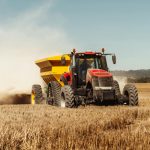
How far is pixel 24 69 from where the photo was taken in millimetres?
23203

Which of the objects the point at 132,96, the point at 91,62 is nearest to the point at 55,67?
the point at 91,62

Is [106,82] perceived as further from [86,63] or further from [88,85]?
[86,63]

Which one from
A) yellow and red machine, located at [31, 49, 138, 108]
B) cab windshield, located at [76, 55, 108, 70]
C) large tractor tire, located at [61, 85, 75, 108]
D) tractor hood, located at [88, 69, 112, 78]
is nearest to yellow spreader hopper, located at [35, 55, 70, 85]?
yellow and red machine, located at [31, 49, 138, 108]

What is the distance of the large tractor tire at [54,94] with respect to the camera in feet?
50.8

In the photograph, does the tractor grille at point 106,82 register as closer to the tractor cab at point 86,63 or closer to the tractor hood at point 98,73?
the tractor hood at point 98,73

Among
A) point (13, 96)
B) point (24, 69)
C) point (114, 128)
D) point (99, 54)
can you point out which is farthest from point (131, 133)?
point (24, 69)

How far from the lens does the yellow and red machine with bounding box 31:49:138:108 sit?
14017 millimetres

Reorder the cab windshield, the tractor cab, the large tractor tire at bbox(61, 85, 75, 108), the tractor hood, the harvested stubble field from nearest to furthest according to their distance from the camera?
the harvested stubble field < the large tractor tire at bbox(61, 85, 75, 108) < the tractor hood < the tractor cab < the cab windshield

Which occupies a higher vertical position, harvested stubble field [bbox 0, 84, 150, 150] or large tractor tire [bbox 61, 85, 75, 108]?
large tractor tire [bbox 61, 85, 75, 108]

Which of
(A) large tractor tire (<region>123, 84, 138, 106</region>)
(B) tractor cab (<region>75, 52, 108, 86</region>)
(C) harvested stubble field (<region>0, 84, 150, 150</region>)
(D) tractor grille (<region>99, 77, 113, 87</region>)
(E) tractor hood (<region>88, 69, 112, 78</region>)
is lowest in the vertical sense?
(C) harvested stubble field (<region>0, 84, 150, 150</region>)

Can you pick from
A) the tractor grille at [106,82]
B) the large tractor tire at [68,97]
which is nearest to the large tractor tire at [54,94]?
the large tractor tire at [68,97]

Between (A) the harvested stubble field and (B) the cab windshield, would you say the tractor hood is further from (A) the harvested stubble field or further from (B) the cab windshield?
(A) the harvested stubble field

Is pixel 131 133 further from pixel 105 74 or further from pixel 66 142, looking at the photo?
pixel 105 74

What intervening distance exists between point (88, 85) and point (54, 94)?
5.85 feet
